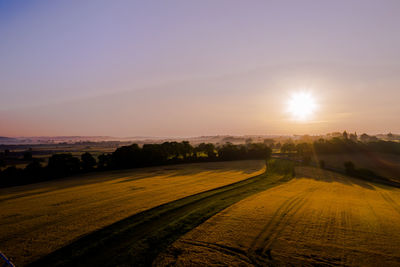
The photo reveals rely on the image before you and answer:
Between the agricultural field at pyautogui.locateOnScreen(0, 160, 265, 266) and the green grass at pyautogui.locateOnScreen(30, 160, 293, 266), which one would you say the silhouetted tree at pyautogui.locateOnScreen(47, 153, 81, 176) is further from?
the green grass at pyautogui.locateOnScreen(30, 160, 293, 266)

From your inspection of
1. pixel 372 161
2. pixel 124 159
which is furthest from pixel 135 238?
pixel 372 161

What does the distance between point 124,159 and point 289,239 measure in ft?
231

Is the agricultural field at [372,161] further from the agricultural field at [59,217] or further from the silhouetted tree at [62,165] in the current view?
the silhouetted tree at [62,165]

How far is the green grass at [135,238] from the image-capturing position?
14.2 metres

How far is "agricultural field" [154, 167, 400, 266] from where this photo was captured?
1445cm

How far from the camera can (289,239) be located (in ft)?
57.0

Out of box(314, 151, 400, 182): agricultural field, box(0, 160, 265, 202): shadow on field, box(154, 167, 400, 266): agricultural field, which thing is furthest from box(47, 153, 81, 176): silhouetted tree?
box(314, 151, 400, 182): agricultural field

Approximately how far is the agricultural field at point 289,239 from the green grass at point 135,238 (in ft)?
4.31

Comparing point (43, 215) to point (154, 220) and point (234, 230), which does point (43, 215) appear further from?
point (234, 230)

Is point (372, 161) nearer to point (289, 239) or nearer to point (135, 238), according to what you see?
point (289, 239)

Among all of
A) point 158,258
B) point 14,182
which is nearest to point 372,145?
point 158,258

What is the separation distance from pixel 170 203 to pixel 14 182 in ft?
180

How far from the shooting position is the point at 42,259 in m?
14.4

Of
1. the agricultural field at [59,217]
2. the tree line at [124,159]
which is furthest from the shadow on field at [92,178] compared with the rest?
the agricultural field at [59,217]
